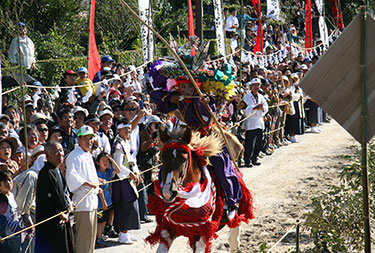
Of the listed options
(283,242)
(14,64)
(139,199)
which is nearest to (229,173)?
(283,242)

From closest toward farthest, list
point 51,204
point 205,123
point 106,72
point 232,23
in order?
point 51,204, point 205,123, point 106,72, point 232,23

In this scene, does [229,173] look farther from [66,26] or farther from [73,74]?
[66,26]

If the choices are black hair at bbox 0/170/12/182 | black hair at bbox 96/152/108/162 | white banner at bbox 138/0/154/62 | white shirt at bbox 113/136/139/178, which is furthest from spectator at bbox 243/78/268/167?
black hair at bbox 0/170/12/182

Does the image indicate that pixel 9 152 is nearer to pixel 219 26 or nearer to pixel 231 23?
pixel 219 26

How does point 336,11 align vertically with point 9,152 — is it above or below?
above

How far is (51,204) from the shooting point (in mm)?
6879

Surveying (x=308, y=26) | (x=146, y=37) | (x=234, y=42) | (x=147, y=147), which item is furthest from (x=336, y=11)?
(x=147, y=147)

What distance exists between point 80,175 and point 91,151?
1.09 m

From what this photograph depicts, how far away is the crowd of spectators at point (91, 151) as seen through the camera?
691cm

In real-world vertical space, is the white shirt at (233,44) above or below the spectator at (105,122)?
above

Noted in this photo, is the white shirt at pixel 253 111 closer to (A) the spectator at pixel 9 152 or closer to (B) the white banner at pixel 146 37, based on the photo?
(B) the white banner at pixel 146 37

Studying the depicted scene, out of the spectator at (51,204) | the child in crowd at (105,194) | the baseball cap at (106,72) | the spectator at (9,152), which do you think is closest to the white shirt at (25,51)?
the baseball cap at (106,72)

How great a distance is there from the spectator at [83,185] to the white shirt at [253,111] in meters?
7.03

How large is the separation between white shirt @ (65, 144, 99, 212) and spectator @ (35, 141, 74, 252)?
2.34ft
